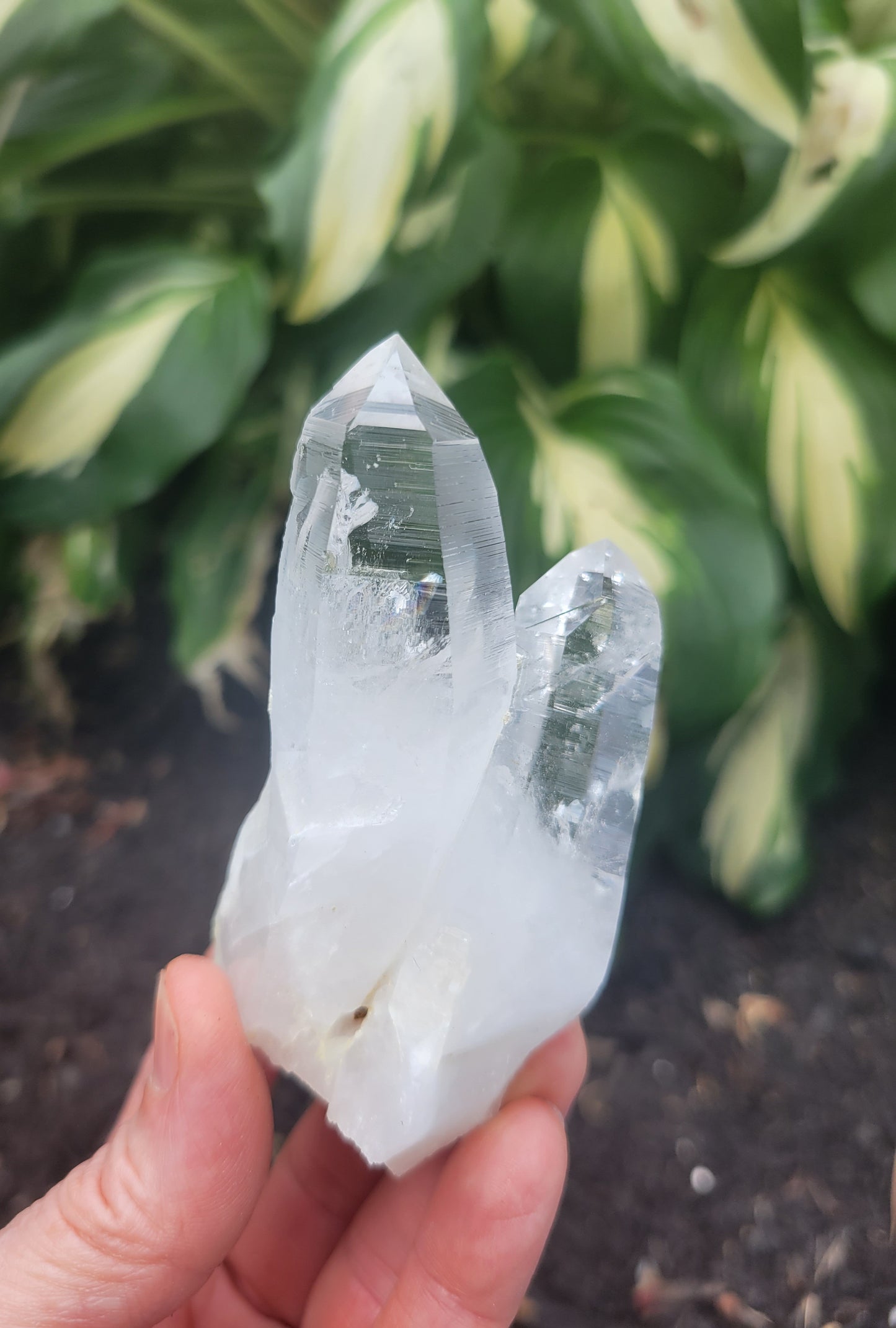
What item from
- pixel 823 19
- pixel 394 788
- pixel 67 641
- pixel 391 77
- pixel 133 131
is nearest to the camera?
pixel 394 788

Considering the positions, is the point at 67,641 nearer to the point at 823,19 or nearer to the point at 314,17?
the point at 314,17

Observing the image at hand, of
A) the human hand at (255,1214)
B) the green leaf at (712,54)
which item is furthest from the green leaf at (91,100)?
the human hand at (255,1214)

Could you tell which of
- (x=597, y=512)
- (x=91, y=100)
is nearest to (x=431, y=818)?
(x=597, y=512)

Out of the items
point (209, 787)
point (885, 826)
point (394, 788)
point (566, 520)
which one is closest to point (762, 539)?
point (566, 520)

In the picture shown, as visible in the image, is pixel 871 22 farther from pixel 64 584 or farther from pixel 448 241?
pixel 64 584

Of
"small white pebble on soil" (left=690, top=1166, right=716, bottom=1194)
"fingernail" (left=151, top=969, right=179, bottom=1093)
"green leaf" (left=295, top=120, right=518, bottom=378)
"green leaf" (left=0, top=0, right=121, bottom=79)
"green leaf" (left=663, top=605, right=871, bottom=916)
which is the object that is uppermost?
"green leaf" (left=0, top=0, right=121, bottom=79)

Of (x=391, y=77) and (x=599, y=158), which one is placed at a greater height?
(x=391, y=77)

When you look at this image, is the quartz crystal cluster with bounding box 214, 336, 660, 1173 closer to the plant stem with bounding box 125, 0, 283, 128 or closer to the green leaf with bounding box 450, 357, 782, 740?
the green leaf with bounding box 450, 357, 782, 740

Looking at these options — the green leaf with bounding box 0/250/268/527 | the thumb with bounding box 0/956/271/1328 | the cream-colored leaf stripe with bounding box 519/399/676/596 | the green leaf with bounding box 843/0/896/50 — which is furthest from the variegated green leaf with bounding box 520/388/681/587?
the green leaf with bounding box 843/0/896/50
